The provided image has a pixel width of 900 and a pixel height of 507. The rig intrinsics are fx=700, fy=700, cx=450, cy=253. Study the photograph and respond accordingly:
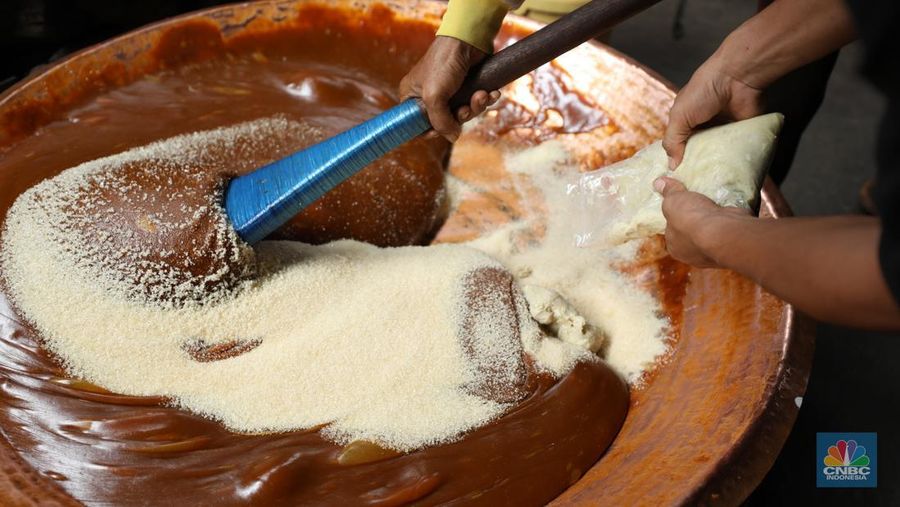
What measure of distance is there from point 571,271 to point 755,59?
1.50 ft

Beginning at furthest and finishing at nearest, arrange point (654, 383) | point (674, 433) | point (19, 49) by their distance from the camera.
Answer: point (19, 49) < point (654, 383) < point (674, 433)

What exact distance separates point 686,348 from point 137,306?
31.0 inches

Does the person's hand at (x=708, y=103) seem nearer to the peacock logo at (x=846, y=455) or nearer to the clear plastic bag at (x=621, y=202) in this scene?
the clear plastic bag at (x=621, y=202)

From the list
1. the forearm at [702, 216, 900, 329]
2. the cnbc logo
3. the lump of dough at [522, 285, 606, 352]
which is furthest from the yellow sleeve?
the cnbc logo

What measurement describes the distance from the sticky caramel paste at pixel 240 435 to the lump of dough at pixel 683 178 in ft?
0.77

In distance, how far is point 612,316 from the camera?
3.84 ft

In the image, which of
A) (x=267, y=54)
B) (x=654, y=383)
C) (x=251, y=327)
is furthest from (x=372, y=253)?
(x=267, y=54)

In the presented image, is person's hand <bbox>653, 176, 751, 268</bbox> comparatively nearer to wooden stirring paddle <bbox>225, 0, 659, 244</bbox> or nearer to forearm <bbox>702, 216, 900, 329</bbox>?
forearm <bbox>702, 216, 900, 329</bbox>

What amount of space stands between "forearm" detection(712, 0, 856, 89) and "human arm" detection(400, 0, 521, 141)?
1.07 ft

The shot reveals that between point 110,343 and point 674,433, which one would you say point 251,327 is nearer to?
point 110,343

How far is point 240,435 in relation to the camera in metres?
0.85

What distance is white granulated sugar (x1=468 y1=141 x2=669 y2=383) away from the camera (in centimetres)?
109

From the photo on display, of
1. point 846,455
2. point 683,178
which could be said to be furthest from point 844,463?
point 683,178

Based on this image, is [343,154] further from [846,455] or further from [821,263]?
[846,455]
